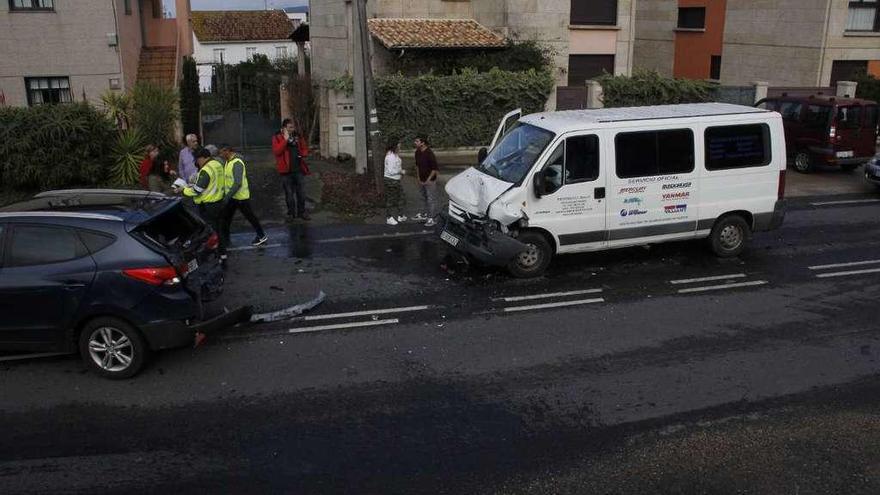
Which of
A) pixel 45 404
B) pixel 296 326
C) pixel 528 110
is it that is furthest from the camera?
pixel 528 110

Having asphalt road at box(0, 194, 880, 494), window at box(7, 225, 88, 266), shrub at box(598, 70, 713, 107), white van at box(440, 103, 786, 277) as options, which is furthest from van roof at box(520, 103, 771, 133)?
shrub at box(598, 70, 713, 107)

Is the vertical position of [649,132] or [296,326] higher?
[649,132]

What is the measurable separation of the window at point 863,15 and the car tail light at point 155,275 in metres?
27.0

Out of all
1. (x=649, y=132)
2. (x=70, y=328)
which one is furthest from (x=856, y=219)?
(x=70, y=328)

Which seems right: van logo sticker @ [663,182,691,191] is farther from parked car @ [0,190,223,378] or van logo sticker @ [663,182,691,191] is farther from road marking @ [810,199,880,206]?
parked car @ [0,190,223,378]

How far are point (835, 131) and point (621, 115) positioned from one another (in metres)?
10.5

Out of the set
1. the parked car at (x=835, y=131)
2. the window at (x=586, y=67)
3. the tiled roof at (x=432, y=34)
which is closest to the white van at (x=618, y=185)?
the parked car at (x=835, y=131)

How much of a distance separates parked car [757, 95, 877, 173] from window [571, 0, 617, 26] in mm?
9392

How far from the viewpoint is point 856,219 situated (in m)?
14.2

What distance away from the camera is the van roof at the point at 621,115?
10.4 metres

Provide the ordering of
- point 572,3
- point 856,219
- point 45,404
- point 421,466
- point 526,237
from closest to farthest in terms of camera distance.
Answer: point 421,466 < point 45,404 < point 526,237 < point 856,219 < point 572,3

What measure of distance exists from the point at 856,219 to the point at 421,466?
→ 1168cm

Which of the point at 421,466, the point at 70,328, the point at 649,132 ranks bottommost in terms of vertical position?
the point at 421,466

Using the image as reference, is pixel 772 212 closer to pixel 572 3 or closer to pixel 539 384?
pixel 539 384
